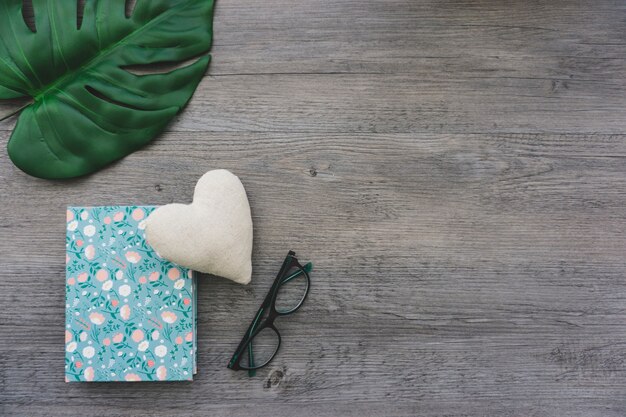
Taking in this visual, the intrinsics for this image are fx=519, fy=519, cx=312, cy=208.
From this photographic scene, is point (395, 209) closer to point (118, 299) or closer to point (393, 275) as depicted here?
point (393, 275)

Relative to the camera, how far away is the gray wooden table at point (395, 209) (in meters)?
0.83

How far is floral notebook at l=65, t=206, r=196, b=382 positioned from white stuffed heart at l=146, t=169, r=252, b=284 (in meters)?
0.06

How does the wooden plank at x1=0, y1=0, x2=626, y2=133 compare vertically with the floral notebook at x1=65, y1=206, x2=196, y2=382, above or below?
above

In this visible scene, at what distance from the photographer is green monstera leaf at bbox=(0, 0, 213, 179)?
2.69 ft

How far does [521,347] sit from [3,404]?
0.84 meters

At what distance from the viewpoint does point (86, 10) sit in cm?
83

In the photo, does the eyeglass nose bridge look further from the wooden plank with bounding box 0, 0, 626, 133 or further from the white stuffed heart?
the wooden plank with bounding box 0, 0, 626, 133

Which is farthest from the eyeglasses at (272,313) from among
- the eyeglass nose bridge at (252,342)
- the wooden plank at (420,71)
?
the wooden plank at (420,71)

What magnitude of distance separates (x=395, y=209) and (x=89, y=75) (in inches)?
21.1

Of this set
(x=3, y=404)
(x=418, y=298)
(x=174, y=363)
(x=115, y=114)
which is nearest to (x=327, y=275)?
(x=418, y=298)

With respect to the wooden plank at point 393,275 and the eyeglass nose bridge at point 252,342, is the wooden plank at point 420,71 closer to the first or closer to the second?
the wooden plank at point 393,275

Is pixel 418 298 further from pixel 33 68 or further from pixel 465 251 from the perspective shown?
pixel 33 68

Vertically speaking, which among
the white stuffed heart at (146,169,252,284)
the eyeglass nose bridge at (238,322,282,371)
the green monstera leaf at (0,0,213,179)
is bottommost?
the eyeglass nose bridge at (238,322,282,371)

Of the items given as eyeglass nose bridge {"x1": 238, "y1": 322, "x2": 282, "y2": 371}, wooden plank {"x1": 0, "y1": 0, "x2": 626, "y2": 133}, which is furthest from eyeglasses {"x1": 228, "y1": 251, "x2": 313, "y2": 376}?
wooden plank {"x1": 0, "y1": 0, "x2": 626, "y2": 133}
